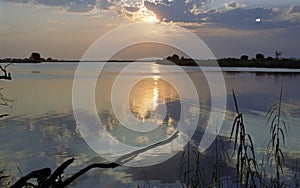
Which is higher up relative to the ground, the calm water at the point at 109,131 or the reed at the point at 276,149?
the reed at the point at 276,149

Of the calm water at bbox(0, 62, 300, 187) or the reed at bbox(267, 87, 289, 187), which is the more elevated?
the reed at bbox(267, 87, 289, 187)

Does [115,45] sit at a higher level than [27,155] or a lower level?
higher

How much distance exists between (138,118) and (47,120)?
8.66 ft

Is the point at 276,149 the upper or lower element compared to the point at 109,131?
upper

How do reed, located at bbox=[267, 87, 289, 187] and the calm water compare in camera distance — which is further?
the calm water

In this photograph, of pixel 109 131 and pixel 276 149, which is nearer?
pixel 276 149

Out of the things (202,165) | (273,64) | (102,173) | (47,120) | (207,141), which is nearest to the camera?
(102,173)

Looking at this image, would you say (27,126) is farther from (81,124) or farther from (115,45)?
(115,45)

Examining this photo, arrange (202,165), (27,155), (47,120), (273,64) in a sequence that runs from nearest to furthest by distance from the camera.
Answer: (202,165) → (27,155) → (47,120) → (273,64)

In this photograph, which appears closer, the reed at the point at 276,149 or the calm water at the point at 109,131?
the reed at the point at 276,149

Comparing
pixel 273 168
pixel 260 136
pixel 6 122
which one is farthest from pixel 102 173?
pixel 6 122

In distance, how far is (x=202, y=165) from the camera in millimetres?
6336

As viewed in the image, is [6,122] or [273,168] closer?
[273,168]

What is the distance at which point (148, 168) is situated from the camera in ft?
20.4
